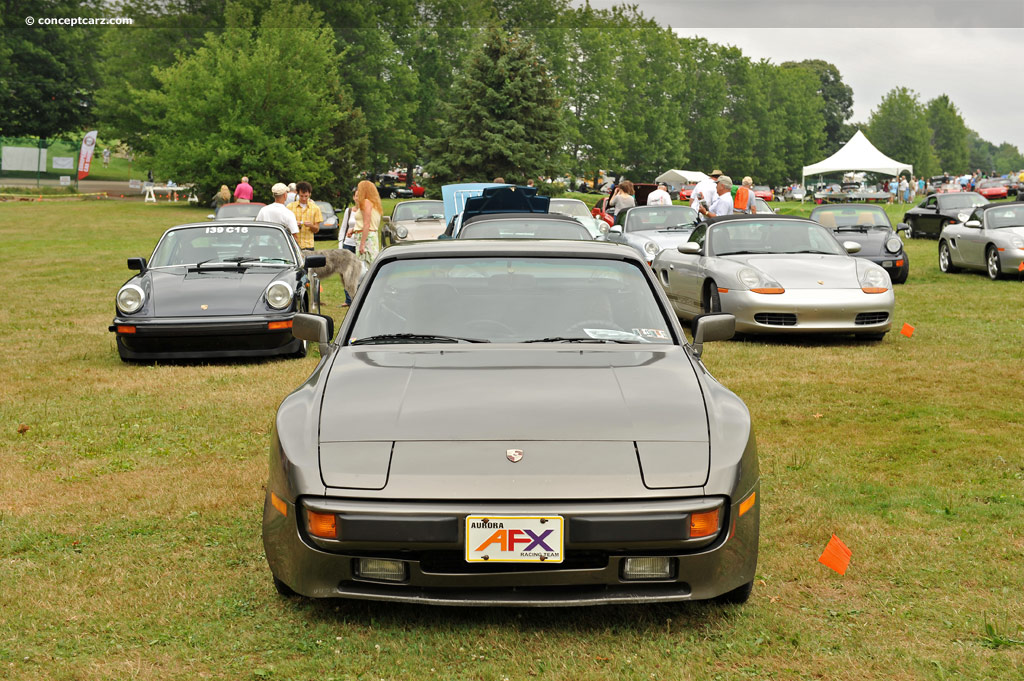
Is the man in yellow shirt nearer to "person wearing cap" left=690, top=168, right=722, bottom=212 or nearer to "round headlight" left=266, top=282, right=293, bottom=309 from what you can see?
"round headlight" left=266, top=282, right=293, bottom=309

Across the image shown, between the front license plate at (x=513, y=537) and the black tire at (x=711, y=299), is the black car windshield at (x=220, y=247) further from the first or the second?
the front license plate at (x=513, y=537)

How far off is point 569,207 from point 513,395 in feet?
67.2

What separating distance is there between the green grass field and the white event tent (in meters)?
49.5

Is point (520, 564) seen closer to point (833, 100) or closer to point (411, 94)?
point (411, 94)

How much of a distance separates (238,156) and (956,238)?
34.4m

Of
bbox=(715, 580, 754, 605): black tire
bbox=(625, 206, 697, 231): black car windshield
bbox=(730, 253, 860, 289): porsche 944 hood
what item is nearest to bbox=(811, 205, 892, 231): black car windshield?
bbox=(625, 206, 697, 231): black car windshield

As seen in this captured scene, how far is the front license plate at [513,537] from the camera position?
3.52 meters

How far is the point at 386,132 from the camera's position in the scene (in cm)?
7031

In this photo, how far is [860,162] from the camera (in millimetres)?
56688

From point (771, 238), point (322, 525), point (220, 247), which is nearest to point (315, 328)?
point (322, 525)

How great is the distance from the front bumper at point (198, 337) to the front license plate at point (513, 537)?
7003 mm

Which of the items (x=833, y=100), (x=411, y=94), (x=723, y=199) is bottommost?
(x=723, y=199)

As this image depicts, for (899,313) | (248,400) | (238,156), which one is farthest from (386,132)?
(248,400)

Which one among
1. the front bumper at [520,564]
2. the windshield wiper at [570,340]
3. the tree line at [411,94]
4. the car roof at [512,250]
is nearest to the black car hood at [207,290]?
the car roof at [512,250]
